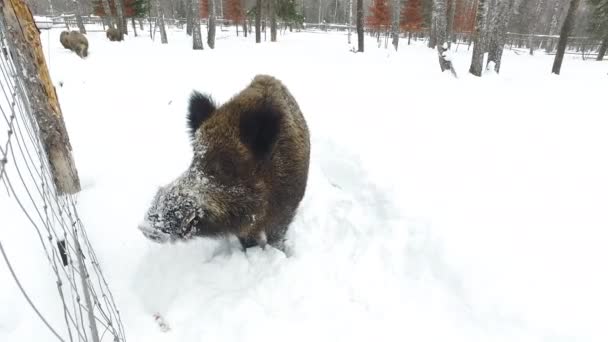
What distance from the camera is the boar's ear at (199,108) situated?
290cm

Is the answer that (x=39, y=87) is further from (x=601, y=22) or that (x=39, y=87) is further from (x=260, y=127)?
(x=601, y=22)

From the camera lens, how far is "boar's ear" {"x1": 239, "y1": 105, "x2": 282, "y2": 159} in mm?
2553

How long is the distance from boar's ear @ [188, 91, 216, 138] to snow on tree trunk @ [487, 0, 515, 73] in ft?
35.8

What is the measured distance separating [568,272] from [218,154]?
10.2 feet

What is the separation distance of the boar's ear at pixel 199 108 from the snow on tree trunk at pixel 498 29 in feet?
35.8

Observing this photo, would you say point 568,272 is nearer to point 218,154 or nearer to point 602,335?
point 602,335

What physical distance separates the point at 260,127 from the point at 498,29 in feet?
39.7

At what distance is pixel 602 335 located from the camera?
2521mm

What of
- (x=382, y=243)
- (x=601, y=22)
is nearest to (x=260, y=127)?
(x=382, y=243)

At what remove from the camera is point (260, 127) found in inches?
101

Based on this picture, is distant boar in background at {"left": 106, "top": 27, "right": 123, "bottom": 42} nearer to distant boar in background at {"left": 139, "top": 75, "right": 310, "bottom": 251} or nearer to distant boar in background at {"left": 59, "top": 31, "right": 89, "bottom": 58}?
distant boar in background at {"left": 59, "top": 31, "right": 89, "bottom": 58}

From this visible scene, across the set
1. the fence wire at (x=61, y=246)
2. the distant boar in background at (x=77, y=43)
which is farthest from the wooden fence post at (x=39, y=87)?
the distant boar in background at (x=77, y=43)

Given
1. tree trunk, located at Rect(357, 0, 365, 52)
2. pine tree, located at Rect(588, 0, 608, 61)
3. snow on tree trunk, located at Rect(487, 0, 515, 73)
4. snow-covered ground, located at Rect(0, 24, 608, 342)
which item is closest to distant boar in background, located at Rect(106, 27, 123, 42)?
tree trunk, located at Rect(357, 0, 365, 52)

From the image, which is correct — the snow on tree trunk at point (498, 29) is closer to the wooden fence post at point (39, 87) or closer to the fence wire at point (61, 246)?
the wooden fence post at point (39, 87)
